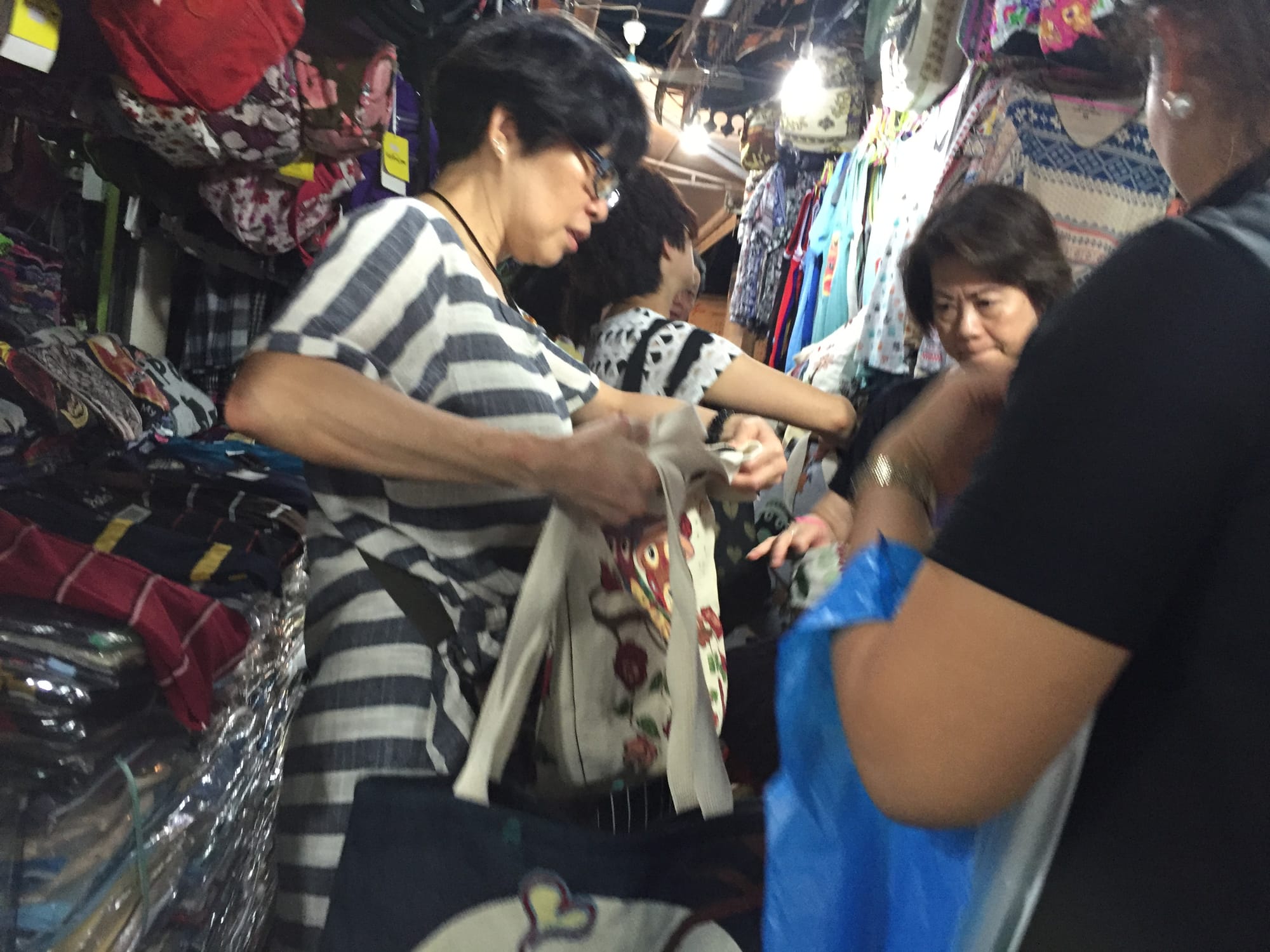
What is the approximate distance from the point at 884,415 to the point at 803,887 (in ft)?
3.44

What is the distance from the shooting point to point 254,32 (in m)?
1.09

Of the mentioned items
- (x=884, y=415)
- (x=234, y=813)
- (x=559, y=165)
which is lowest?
(x=234, y=813)

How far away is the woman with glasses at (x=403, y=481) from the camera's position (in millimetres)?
669

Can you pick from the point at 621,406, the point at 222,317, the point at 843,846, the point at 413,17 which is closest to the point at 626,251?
the point at 621,406

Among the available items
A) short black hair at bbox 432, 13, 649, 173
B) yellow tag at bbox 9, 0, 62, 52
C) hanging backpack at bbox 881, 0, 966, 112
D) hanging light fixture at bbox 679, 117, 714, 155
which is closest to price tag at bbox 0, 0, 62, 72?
yellow tag at bbox 9, 0, 62, 52

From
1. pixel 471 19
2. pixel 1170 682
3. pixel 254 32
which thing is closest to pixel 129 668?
pixel 254 32

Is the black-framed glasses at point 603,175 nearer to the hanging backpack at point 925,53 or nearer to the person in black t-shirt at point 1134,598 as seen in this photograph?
the person in black t-shirt at point 1134,598

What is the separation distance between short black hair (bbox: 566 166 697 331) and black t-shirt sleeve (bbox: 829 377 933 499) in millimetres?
464

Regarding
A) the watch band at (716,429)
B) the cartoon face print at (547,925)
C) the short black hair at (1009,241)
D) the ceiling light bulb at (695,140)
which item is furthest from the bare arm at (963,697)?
the ceiling light bulb at (695,140)

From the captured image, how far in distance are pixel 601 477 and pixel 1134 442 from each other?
0.41 meters

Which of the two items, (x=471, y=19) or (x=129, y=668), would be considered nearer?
(x=129, y=668)

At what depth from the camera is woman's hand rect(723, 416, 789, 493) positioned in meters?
0.78

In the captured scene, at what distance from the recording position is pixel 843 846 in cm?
52

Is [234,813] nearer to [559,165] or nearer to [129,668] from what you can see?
[129,668]
